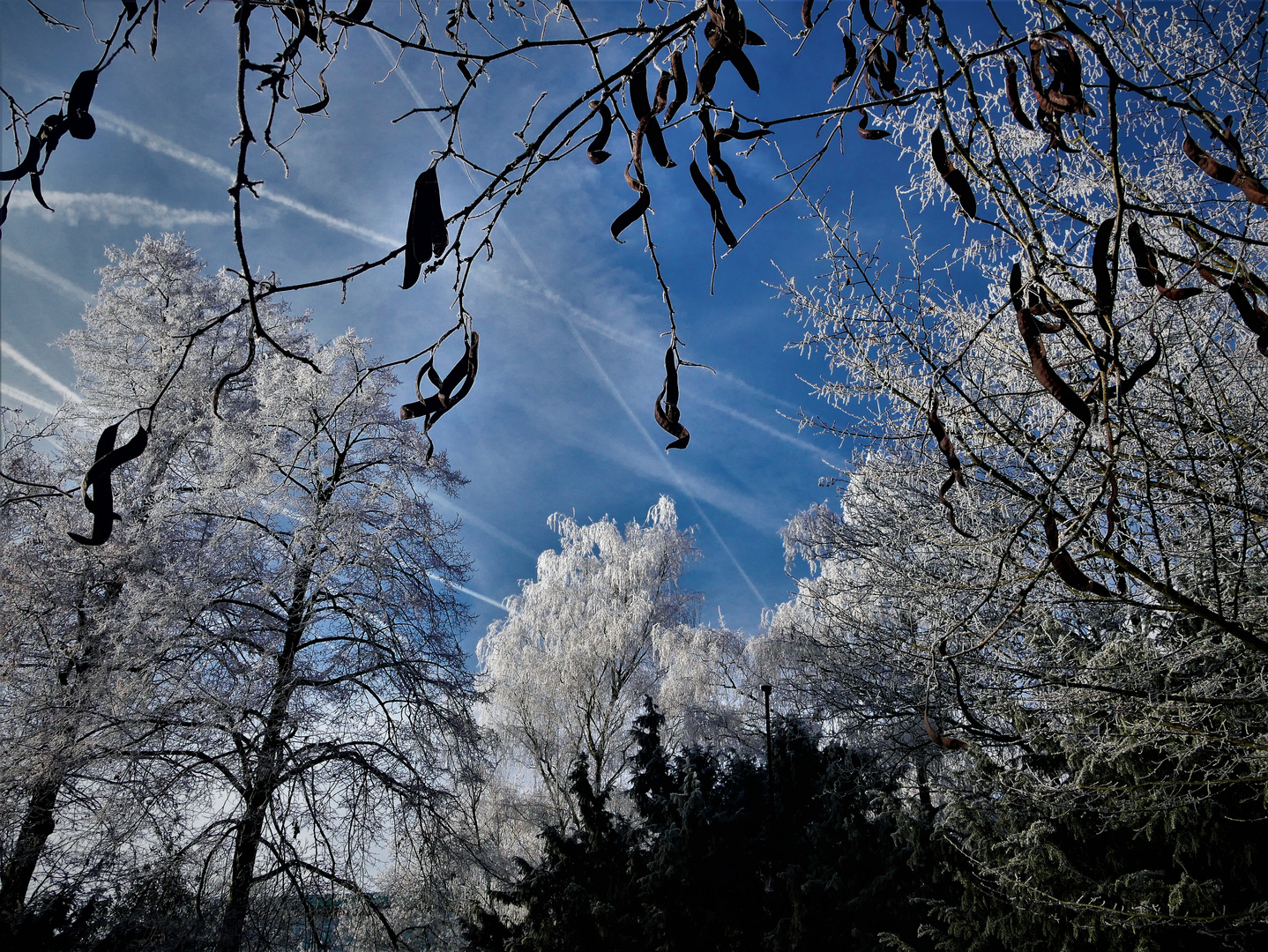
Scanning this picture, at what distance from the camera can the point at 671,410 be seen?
923mm

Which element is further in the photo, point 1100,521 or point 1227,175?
point 1100,521

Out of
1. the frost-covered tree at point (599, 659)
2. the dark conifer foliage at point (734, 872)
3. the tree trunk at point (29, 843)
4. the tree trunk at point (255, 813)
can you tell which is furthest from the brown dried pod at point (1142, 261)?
the frost-covered tree at point (599, 659)

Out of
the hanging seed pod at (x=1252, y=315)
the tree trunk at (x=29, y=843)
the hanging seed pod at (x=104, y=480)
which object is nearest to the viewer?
the hanging seed pod at (x=104, y=480)

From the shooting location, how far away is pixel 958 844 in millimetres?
5098

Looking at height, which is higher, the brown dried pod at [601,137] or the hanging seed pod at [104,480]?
the brown dried pod at [601,137]

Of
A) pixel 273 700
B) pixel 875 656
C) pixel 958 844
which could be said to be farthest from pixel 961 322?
pixel 273 700

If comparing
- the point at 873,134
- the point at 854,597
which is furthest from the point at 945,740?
the point at 854,597

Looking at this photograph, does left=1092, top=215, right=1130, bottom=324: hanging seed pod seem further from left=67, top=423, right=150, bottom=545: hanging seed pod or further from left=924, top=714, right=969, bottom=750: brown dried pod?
left=67, top=423, right=150, bottom=545: hanging seed pod

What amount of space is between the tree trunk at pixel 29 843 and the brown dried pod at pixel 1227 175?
347 inches

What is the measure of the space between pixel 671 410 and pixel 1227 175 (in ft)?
2.66

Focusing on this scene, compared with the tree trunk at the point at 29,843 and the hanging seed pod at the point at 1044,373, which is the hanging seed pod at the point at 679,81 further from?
the tree trunk at the point at 29,843

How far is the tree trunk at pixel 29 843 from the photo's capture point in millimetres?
6598

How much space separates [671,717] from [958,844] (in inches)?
502

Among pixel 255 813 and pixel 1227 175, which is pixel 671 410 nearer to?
pixel 1227 175
